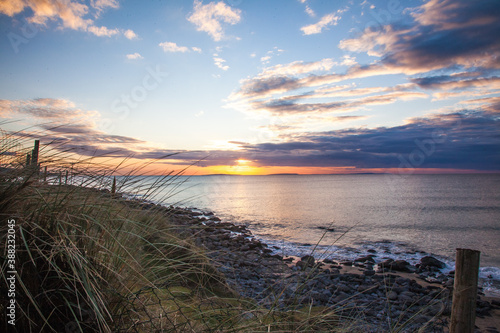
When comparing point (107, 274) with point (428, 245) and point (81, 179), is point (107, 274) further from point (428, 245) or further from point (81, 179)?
point (428, 245)

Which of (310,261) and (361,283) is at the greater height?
(310,261)

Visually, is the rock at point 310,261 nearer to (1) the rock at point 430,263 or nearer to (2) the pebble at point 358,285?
(2) the pebble at point 358,285

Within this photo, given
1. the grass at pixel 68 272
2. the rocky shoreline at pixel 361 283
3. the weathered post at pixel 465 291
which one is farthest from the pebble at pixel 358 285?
the grass at pixel 68 272

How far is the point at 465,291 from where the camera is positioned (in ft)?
11.8

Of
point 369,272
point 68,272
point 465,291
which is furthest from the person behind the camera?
point 369,272

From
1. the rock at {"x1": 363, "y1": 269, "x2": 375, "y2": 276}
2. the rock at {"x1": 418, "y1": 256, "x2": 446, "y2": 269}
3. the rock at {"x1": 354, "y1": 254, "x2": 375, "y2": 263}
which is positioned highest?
the rock at {"x1": 363, "y1": 269, "x2": 375, "y2": 276}

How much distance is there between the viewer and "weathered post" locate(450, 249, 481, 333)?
11.6ft

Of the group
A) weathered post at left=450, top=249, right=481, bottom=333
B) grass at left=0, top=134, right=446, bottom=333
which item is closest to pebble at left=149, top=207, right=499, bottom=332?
weathered post at left=450, top=249, right=481, bottom=333

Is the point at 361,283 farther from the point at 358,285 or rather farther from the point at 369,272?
the point at 369,272

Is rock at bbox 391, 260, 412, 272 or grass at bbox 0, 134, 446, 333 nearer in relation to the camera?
grass at bbox 0, 134, 446, 333

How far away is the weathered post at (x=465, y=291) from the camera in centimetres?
355

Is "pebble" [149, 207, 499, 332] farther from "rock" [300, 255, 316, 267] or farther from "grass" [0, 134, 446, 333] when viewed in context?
"grass" [0, 134, 446, 333]

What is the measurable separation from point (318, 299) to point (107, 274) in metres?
6.84

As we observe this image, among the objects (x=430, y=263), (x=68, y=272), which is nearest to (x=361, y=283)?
(x=430, y=263)
